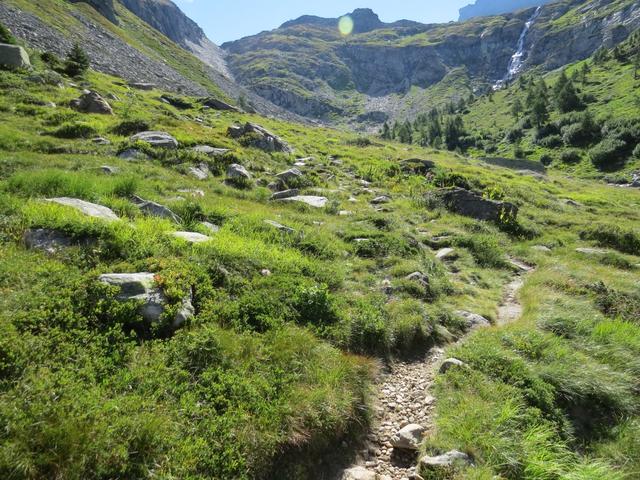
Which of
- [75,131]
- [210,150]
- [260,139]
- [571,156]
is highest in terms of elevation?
[571,156]

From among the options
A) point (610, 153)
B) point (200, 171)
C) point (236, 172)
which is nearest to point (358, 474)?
point (200, 171)

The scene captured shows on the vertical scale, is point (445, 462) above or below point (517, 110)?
below

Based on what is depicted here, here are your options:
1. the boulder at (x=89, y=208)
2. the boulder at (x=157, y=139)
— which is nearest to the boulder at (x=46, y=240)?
the boulder at (x=89, y=208)

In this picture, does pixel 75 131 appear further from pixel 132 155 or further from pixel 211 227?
pixel 211 227

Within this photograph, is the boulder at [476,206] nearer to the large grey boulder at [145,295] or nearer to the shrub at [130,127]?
the large grey boulder at [145,295]

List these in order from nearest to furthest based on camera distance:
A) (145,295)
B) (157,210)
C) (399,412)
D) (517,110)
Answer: (145,295) < (399,412) < (157,210) < (517,110)

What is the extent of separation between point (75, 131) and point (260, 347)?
61.6ft

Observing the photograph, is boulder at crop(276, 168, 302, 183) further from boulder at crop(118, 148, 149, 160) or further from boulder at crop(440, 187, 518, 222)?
boulder at crop(440, 187, 518, 222)

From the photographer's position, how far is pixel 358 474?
5.11 meters

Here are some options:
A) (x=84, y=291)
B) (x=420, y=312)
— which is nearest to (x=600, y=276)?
(x=420, y=312)

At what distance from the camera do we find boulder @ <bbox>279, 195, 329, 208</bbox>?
17.1 metres

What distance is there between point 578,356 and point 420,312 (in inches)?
132

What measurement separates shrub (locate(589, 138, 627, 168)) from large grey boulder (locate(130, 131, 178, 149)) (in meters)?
84.1

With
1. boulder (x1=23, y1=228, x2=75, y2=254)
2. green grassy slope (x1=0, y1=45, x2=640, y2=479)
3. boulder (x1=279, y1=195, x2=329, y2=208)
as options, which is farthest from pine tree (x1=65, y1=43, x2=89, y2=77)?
boulder (x1=23, y1=228, x2=75, y2=254)
